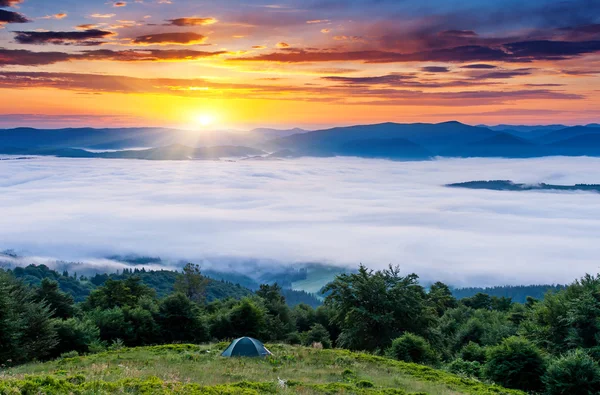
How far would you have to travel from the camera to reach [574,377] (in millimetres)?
26625

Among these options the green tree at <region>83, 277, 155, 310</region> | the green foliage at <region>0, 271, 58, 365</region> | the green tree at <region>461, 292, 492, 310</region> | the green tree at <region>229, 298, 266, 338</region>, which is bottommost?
the green tree at <region>461, 292, 492, 310</region>

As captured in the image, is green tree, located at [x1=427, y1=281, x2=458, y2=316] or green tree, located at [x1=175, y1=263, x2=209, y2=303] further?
green tree, located at [x1=175, y1=263, x2=209, y2=303]

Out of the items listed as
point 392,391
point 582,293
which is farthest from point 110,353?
point 582,293

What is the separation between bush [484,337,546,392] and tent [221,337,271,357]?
14.3 m

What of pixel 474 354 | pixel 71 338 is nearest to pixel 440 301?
pixel 474 354

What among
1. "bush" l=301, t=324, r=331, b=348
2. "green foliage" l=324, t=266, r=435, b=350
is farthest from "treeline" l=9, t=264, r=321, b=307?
"green foliage" l=324, t=266, r=435, b=350

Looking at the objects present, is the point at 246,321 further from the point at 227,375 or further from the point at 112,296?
the point at 227,375

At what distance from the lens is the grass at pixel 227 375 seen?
1647cm

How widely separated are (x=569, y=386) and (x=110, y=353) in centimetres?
2735

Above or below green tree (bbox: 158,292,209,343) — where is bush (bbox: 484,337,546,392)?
above

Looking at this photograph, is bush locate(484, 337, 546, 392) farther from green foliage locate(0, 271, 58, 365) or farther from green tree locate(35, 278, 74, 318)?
green tree locate(35, 278, 74, 318)

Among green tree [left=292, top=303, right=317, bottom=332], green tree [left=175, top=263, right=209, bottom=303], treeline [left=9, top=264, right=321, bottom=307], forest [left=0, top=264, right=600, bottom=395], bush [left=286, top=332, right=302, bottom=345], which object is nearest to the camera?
forest [left=0, top=264, right=600, bottom=395]

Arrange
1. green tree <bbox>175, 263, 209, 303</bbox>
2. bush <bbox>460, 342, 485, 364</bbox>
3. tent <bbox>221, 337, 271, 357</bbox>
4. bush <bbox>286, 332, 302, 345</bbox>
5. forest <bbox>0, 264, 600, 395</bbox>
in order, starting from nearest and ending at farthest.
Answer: forest <bbox>0, 264, 600, 395</bbox> → tent <bbox>221, 337, 271, 357</bbox> → bush <bbox>460, 342, 485, 364</bbox> → bush <bbox>286, 332, 302, 345</bbox> → green tree <bbox>175, 263, 209, 303</bbox>

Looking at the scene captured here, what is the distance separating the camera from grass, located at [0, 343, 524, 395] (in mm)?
16469
